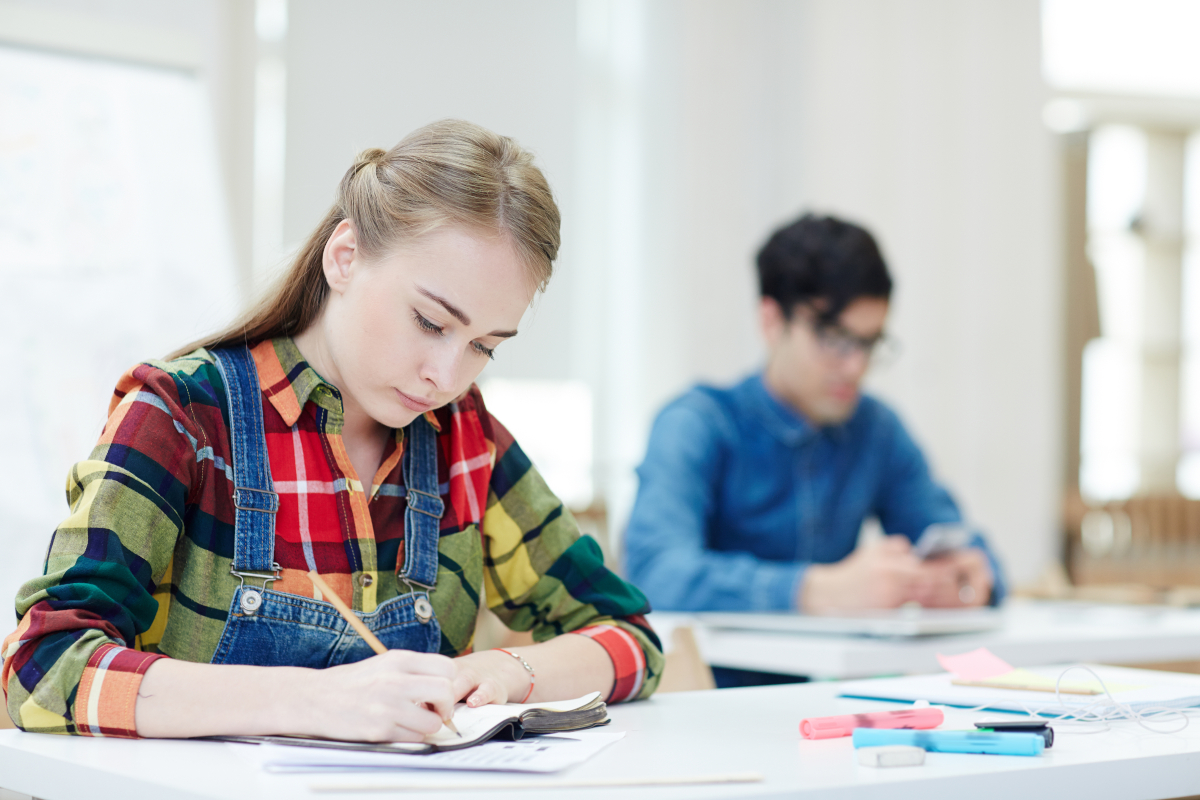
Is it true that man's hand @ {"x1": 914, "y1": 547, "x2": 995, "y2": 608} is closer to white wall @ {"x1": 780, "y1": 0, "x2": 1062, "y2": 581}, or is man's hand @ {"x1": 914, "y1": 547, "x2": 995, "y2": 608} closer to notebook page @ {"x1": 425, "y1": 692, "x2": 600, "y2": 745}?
notebook page @ {"x1": 425, "y1": 692, "x2": 600, "y2": 745}

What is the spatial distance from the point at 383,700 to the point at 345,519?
1.14 feet

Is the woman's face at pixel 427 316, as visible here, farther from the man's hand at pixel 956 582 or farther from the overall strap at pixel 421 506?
the man's hand at pixel 956 582

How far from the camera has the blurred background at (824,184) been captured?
3.15m

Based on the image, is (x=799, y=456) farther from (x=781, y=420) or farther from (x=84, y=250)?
(x=84, y=250)

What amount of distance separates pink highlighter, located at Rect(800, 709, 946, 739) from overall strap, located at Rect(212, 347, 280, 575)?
0.49 m

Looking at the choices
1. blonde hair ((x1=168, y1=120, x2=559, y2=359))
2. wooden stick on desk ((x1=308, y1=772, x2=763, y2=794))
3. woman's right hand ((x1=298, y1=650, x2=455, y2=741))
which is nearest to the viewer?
wooden stick on desk ((x1=308, y1=772, x2=763, y2=794))

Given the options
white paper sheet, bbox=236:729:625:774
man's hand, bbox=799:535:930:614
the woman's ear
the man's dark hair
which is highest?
the man's dark hair

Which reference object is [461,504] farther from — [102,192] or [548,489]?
[102,192]

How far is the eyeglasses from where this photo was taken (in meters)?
2.27

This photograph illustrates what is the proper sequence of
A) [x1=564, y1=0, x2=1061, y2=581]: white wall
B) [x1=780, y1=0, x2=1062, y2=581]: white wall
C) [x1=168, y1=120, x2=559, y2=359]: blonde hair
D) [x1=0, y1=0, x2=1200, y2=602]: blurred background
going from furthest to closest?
[x1=780, y1=0, x2=1062, y2=581]: white wall
[x1=564, y1=0, x2=1061, y2=581]: white wall
[x1=0, y1=0, x2=1200, y2=602]: blurred background
[x1=168, y1=120, x2=559, y2=359]: blonde hair

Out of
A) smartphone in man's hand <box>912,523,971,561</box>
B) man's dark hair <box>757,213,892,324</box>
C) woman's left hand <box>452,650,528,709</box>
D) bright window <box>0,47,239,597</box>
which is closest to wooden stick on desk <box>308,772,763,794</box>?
woman's left hand <box>452,650,528,709</box>

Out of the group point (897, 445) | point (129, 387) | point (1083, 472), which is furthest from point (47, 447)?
point (1083, 472)

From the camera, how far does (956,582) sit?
2.19 meters

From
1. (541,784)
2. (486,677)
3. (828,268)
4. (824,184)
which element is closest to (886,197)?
(824,184)
